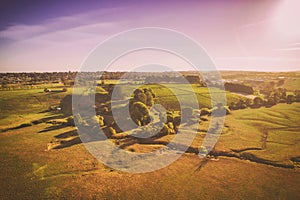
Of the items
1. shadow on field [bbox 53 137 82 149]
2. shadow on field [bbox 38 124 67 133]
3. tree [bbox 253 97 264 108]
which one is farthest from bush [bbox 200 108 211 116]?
shadow on field [bbox 38 124 67 133]

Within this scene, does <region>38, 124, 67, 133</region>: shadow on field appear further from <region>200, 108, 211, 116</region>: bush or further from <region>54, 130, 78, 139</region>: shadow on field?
<region>200, 108, 211, 116</region>: bush

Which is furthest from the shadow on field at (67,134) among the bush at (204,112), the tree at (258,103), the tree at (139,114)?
the tree at (258,103)

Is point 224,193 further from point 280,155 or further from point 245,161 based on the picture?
point 280,155

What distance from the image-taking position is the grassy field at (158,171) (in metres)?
18.4

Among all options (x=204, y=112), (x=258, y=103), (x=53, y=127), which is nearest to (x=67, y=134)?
(x=53, y=127)

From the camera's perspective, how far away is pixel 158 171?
2231cm

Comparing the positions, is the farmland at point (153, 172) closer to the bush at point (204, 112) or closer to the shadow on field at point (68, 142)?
the shadow on field at point (68, 142)

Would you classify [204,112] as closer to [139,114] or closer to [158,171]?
[139,114]

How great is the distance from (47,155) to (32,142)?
589 centimetres

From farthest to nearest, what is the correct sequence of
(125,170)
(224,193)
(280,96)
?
1. (280,96)
2. (125,170)
3. (224,193)

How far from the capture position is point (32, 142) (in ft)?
97.6

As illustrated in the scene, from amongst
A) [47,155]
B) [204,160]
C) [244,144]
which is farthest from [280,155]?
[47,155]

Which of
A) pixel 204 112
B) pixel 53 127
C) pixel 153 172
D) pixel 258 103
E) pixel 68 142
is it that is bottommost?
pixel 153 172

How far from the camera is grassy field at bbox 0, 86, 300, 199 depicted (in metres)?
18.4
